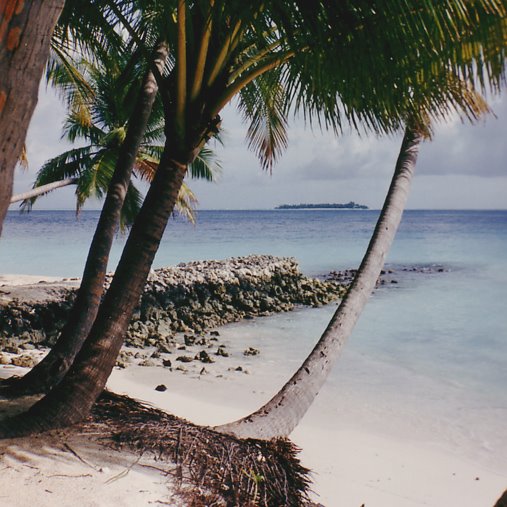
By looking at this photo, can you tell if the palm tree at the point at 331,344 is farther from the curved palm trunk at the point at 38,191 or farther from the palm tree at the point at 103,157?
the palm tree at the point at 103,157

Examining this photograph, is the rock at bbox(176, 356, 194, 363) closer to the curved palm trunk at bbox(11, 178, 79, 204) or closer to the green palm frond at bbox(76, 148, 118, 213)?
the curved palm trunk at bbox(11, 178, 79, 204)

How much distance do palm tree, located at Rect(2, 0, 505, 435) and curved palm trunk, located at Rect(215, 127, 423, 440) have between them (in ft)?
2.75

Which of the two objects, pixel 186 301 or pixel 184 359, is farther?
pixel 186 301

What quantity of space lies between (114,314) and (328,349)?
185 cm

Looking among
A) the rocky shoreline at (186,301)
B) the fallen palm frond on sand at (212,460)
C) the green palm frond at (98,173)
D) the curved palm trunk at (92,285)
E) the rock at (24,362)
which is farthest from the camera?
the green palm frond at (98,173)

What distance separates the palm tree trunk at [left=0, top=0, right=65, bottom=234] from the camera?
1694 mm

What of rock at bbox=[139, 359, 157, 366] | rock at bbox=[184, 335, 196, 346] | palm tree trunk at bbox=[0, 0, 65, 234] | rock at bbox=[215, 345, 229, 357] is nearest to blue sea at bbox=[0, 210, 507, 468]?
rock at bbox=[215, 345, 229, 357]

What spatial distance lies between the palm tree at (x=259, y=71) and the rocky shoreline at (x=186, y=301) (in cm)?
A: 613

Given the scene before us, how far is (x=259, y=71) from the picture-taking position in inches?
166

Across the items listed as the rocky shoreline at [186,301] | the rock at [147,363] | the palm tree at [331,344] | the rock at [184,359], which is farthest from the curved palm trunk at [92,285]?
the rock at [184,359]

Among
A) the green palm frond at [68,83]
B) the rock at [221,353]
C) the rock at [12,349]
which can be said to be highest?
the green palm frond at [68,83]

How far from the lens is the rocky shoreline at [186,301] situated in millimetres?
11078

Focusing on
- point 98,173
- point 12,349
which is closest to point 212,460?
point 12,349

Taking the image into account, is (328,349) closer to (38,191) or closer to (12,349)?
(38,191)
